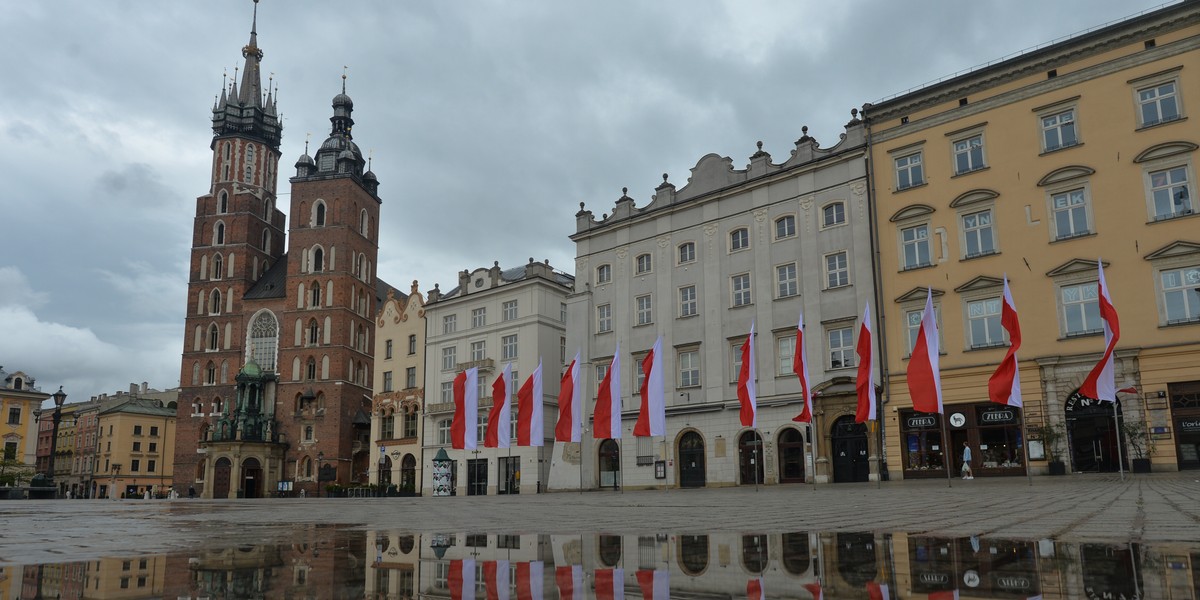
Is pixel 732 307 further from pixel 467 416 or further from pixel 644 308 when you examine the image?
pixel 467 416

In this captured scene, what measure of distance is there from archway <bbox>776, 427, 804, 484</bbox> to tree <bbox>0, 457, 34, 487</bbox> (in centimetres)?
6950

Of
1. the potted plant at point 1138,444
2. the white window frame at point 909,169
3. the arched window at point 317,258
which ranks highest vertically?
the arched window at point 317,258

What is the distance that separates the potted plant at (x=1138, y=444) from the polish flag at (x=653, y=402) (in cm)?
1585

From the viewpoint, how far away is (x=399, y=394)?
6031cm

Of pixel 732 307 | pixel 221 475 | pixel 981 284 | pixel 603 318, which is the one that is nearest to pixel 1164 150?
pixel 981 284

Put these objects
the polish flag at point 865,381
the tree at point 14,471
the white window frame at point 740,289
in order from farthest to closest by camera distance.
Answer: the tree at point 14,471
the white window frame at point 740,289
the polish flag at point 865,381

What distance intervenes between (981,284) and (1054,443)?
6.69 metres

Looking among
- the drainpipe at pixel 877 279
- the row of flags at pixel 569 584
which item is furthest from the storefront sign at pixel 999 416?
the row of flags at pixel 569 584

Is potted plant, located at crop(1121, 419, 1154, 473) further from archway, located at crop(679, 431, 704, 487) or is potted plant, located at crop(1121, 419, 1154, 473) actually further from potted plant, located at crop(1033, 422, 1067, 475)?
archway, located at crop(679, 431, 704, 487)

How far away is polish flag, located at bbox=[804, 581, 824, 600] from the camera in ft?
13.0

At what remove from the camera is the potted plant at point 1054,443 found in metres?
29.5

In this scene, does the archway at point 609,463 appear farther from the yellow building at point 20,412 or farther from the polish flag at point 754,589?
the yellow building at point 20,412

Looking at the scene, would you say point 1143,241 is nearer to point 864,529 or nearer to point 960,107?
point 960,107

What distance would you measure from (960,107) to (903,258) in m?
6.72
